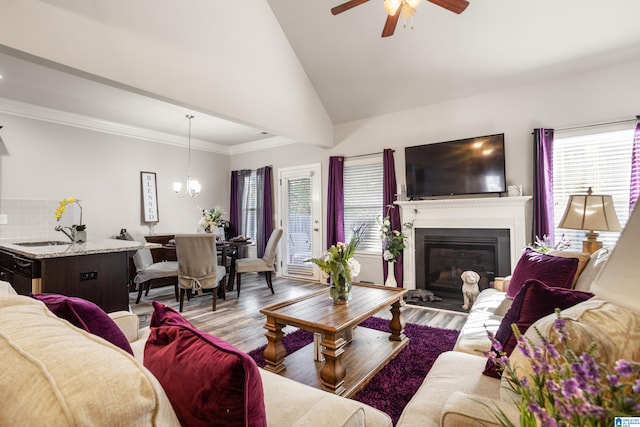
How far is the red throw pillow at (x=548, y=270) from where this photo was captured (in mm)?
1921

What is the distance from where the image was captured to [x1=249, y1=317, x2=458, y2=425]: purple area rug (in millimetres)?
1925

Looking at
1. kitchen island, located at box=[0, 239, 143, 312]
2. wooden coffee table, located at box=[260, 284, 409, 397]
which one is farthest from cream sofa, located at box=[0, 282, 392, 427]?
kitchen island, located at box=[0, 239, 143, 312]

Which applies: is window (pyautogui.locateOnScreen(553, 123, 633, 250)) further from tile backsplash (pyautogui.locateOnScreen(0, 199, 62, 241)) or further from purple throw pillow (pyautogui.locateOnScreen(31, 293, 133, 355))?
tile backsplash (pyautogui.locateOnScreen(0, 199, 62, 241))

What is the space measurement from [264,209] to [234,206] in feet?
3.06

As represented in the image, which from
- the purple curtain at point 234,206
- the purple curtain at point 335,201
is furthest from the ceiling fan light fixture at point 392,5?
the purple curtain at point 234,206

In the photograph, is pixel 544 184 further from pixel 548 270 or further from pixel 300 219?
pixel 300 219

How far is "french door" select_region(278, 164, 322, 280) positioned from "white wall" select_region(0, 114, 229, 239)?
1.80 m

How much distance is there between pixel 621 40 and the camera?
3088 millimetres

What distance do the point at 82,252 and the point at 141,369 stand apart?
2417 mm

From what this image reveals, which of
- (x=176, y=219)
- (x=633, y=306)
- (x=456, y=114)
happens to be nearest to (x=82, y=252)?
(x=633, y=306)

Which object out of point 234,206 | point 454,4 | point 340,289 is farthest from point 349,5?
point 234,206

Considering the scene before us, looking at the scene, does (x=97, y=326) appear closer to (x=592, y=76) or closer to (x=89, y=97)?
(x=89, y=97)

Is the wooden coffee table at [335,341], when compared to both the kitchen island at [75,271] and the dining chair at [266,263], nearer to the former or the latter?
the kitchen island at [75,271]

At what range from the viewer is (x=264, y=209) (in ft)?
20.3
